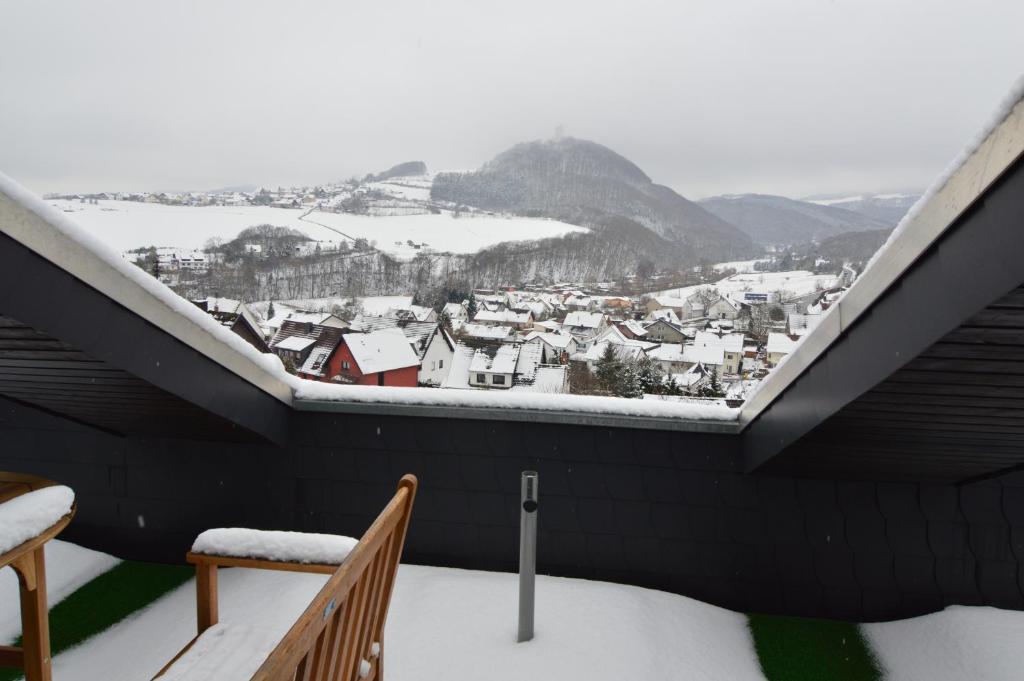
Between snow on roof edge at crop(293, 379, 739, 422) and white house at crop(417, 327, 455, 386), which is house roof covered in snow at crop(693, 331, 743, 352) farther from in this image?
white house at crop(417, 327, 455, 386)

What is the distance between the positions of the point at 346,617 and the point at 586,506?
1827mm

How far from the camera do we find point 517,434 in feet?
8.23

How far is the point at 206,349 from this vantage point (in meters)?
1.93

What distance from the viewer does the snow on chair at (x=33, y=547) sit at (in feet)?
3.64

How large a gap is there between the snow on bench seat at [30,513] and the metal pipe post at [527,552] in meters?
1.18

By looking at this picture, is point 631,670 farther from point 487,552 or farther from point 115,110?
point 115,110

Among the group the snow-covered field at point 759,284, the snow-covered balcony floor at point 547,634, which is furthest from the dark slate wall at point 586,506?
the snow-covered field at point 759,284

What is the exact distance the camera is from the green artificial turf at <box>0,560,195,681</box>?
2.23m

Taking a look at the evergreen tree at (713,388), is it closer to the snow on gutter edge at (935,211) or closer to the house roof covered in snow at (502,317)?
the snow on gutter edge at (935,211)

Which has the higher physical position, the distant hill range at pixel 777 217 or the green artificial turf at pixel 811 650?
the distant hill range at pixel 777 217

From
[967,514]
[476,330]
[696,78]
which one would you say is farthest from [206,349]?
[696,78]

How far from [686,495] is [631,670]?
0.73 m

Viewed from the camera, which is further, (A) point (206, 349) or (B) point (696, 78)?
(B) point (696, 78)

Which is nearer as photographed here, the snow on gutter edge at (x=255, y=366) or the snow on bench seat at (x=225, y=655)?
the snow on bench seat at (x=225, y=655)
